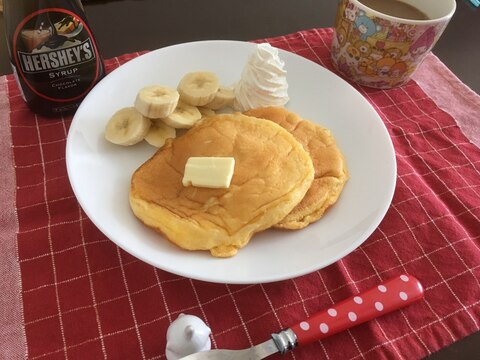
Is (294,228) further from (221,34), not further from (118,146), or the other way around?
(221,34)

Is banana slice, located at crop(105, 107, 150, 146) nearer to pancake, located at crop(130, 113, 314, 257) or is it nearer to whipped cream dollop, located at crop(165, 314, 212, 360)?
pancake, located at crop(130, 113, 314, 257)

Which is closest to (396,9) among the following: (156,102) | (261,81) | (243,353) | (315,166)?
(261,81)

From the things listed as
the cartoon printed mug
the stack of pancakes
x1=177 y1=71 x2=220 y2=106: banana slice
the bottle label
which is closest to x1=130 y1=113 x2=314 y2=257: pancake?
the stack of pancakes

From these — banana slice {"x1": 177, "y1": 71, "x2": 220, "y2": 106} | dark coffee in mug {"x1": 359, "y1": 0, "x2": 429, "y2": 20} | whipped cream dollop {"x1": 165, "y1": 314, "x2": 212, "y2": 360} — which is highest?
dark coffee in mug {"x1": 359, "y1": 0, "x2": 429, "y2": 20}

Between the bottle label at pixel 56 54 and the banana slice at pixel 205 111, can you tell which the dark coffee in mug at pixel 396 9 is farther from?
the bottle label at pixel 56 54

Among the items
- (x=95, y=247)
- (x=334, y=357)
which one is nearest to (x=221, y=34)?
(x=95, y=247)

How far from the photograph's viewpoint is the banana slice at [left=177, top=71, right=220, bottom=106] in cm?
105

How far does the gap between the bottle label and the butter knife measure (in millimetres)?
743

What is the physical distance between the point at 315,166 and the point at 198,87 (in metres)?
0.37

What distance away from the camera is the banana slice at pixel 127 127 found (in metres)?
0.98

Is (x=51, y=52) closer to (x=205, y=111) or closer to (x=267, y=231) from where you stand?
(x=205, y=111)

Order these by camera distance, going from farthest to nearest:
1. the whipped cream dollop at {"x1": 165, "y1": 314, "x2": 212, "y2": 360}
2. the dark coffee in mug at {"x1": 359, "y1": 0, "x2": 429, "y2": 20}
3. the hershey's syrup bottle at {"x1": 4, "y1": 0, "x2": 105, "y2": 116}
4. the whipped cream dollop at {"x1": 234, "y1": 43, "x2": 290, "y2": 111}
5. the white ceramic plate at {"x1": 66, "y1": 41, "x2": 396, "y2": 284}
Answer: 1. the dark coffee in mug at {"x1": 359, "y1": 0, "x2": 429, "y2": 20}
2. the whipped cream dollop at {"x1": 234, "y1": 43, "x2": 290, "y2": 111}
3. the hershey's syrup bottle at {"x1": 4, "y1": 0, "x2": 105, "y2": 116}
4. the white ceramic plate at {"x1": 66, "y1": 41, "x2": 396, "y2": 284}
5. the whipped cream dollop at {"x1": 165, "y1": 314, "x2": 212, "y2": 360}

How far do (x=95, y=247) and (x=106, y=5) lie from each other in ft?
3.28

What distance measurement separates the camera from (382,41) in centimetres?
118
